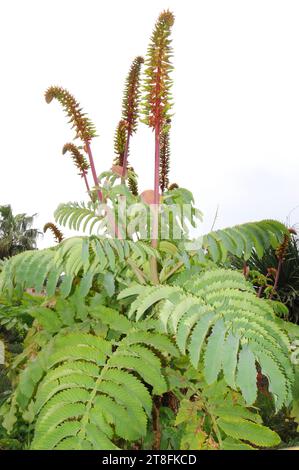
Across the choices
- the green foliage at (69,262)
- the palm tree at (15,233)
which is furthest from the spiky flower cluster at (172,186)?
the palm tree at (15,233)

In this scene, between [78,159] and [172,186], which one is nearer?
[78,159]

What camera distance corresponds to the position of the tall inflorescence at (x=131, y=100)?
82.4 inches

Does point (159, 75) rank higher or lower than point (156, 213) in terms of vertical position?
higher

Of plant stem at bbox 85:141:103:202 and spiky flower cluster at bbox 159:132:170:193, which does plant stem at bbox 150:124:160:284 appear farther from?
spiky flower cluster at bbox 159:132:170:193

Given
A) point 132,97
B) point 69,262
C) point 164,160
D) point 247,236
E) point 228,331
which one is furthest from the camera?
point 164,160

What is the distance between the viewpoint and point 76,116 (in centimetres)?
213

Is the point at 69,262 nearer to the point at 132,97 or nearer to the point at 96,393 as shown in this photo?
the point at 96,393

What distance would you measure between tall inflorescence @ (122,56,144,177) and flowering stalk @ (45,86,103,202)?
16 centimetres

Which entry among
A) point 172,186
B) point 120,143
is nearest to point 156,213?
point 120,143

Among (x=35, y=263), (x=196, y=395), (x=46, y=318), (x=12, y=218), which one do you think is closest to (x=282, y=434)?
(x=196, y=395)

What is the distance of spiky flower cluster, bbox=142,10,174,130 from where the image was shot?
1.87m

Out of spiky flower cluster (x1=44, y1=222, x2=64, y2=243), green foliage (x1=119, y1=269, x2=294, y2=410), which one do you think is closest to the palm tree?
spiky flower cluster (x1=44, y1=222, x2=64, y2=243)

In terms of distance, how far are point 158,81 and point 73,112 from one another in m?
0.43
